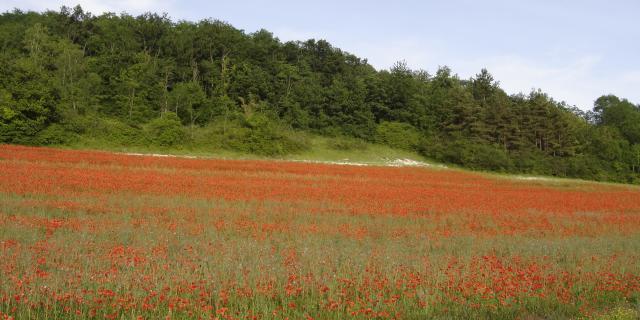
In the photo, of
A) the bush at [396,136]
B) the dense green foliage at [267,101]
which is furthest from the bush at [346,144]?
the bush at [396,136]

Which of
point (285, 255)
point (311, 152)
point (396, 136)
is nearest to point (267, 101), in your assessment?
point (311, 152)

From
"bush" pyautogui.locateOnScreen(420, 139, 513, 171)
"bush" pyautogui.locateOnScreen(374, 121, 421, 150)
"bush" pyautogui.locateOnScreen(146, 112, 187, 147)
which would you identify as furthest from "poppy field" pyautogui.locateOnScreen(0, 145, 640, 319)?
"bush" pyautogui.locateOnScreen(374, 121, 421, 150)

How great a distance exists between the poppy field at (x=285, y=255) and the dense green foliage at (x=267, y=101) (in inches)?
1169

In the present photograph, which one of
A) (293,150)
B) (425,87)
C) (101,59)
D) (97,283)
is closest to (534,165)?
(425,87)

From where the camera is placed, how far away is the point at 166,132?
146 feet

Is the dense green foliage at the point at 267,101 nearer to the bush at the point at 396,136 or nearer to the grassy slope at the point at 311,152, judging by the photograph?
the bush at the point at 396,136

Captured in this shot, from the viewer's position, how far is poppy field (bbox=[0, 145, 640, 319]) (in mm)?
6602

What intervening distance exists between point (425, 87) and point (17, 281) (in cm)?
7330

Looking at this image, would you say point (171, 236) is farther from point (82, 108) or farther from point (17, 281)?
point (82, 108)

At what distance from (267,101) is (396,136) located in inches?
692

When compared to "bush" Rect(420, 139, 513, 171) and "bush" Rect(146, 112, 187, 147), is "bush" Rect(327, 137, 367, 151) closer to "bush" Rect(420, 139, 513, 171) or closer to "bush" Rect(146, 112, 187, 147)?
"bush" Rect(420, 139, 513, 171)

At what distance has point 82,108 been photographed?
4622 cm

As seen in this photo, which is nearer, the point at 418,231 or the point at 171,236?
the point at 171,236

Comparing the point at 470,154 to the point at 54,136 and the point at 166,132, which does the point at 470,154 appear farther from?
the point at 54,136
